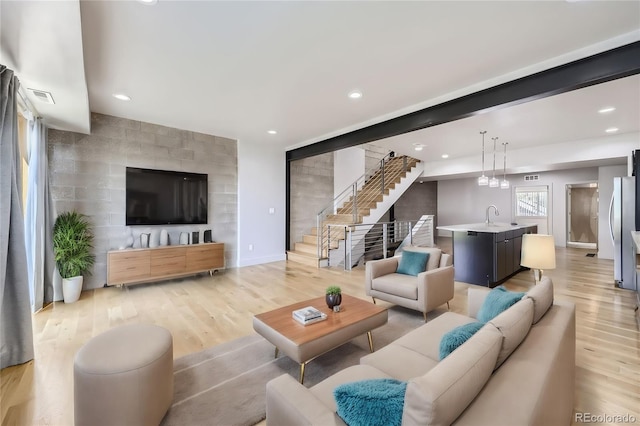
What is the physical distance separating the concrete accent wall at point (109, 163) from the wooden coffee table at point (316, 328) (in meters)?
3.61

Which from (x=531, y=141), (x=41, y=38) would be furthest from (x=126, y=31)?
(x=531, y=141)

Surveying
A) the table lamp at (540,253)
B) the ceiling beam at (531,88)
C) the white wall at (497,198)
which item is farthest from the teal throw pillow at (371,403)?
the white wall at (497,198)

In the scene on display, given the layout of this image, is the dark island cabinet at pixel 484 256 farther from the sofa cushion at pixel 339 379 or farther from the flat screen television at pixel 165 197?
the flat screen television at pixel 165 197

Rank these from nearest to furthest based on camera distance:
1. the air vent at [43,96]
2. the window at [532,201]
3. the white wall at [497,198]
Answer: the air vent at [43,96] < the white wall at [497,198] < the window at [532,201]

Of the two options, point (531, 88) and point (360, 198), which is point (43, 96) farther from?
point (360, 198)

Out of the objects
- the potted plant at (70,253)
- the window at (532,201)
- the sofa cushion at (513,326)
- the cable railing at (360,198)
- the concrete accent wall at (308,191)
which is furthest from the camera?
the window at (532,201)

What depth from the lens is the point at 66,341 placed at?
2.77m

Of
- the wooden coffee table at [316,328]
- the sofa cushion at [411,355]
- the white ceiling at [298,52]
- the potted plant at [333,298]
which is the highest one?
the white ceiling at [298,52]

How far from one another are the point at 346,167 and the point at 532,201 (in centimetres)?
625

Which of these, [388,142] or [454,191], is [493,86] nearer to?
[388,142]

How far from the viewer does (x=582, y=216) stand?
899 cm

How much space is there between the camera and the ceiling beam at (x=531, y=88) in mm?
2471

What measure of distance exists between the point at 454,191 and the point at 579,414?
987 centimetres

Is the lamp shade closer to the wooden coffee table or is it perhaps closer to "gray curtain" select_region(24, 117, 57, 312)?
the wooden coffee table
